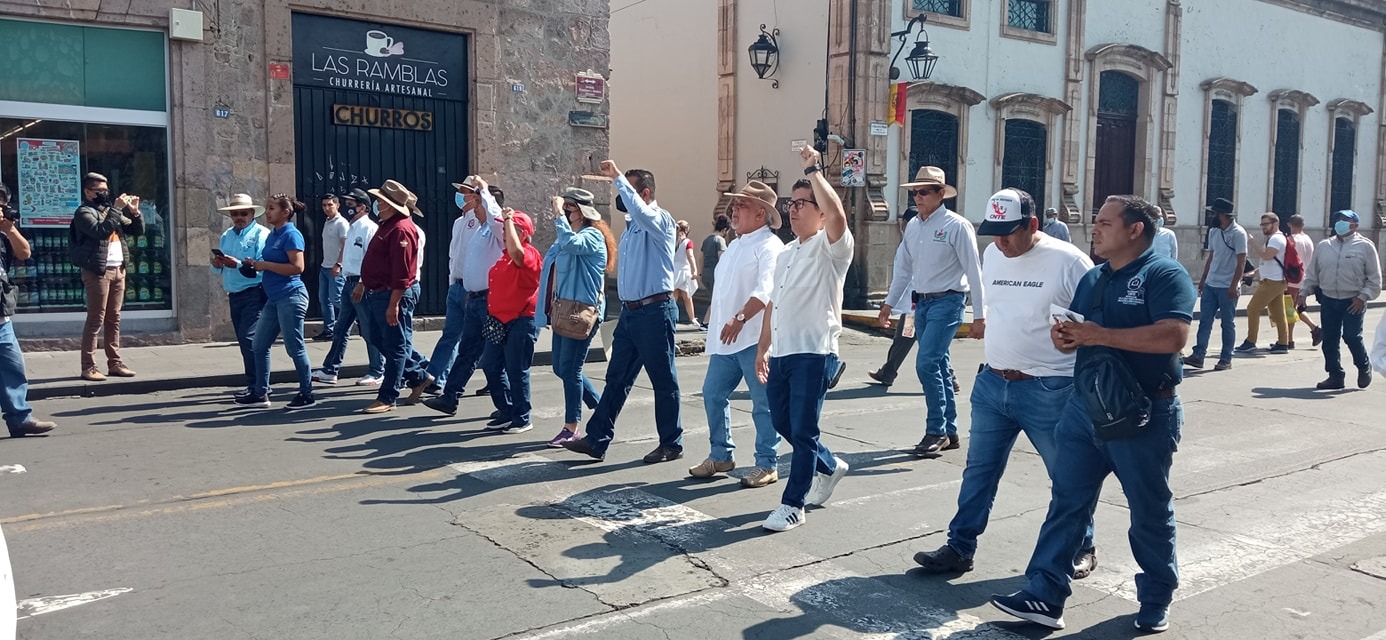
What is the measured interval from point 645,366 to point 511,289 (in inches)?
59.4

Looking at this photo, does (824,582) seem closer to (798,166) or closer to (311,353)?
(311,353)

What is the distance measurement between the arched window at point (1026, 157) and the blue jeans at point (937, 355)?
14.5 meters

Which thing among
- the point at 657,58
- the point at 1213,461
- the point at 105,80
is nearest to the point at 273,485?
the point at 1213,461

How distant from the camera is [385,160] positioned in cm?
1459

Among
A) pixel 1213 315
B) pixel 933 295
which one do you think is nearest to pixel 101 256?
pixel 933 295

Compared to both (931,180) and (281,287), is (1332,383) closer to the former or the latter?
(931,180)

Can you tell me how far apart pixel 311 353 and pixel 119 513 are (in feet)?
22.2

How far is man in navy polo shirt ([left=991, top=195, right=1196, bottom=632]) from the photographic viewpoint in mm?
4137

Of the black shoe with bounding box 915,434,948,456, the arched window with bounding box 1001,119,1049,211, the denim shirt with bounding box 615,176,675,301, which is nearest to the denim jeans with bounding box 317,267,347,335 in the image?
the denim shirt with bounding box 615,176,675,301

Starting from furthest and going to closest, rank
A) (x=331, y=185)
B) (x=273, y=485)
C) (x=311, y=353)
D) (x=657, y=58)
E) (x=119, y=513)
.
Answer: (x=657, y=58) → (x=331, y=185) → (x=311, y=353) → (x=273, y=485) → (x=119, y=513)

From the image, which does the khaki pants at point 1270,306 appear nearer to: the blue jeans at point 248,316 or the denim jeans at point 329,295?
the denim jeans at point 329,295

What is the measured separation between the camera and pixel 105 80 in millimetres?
12484

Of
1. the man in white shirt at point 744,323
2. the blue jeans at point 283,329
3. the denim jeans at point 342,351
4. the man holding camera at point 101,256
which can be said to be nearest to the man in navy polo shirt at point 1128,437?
the man in white shirt at point 744,323

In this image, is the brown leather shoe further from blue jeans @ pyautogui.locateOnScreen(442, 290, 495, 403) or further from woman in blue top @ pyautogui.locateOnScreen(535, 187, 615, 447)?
woman in blue top @ pyautogui.locateOnScreen(535, 187, 615, 447)
